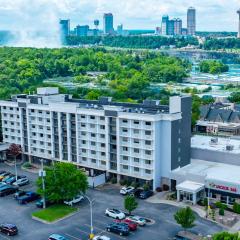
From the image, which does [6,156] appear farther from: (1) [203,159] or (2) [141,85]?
(2) [141,85]

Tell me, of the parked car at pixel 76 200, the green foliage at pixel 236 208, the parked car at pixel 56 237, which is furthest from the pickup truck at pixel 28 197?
the green foliage at pixel 236 208

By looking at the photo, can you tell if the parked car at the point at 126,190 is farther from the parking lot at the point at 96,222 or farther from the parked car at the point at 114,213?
the parked car at the point at 114,213

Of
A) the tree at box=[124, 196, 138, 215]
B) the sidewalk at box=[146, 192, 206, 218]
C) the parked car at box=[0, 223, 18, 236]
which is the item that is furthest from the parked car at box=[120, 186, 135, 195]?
the parked car at box=[0, 223, 18, 236]

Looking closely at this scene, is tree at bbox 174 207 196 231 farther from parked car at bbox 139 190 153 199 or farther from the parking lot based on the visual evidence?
parked car at bbox 139 190 153 199

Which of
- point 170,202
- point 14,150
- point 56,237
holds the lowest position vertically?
point 170,202

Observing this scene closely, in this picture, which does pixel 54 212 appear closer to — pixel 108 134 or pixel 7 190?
pixel 7 190

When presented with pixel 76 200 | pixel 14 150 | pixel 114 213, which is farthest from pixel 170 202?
pixel 14 150

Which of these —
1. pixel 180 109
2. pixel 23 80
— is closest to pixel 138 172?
pixel 180 109
